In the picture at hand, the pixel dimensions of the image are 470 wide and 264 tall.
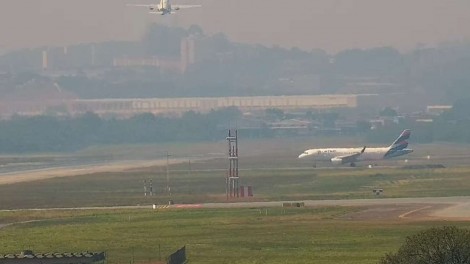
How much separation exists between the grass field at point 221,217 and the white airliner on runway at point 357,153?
100 inches

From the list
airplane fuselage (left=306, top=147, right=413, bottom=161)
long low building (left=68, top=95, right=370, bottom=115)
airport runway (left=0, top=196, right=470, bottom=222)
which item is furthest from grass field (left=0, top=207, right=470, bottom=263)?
long low building (left=68, top=95, right=370, bottom=115)

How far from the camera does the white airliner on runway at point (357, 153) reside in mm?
134875

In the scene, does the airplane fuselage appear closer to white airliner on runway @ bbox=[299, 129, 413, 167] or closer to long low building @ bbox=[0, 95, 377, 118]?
white airliner on runway @ bbox=[299, 129, 413, 167]

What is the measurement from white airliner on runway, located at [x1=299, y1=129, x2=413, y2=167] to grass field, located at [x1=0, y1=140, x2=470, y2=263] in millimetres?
2547

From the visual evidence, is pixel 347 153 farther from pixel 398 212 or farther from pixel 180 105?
pixel 180 105

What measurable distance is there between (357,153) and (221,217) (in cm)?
5234

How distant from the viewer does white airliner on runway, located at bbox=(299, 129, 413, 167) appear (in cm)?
13488

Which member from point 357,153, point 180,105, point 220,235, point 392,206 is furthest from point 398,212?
point 180,105

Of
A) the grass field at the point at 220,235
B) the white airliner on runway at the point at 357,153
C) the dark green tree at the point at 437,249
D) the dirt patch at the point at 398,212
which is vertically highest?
the white airliner on runway at the point at 357,153

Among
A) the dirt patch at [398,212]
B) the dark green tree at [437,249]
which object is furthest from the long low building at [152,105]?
the dark green tree at [437,249]

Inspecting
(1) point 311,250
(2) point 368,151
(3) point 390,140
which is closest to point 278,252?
(1) point 311,250

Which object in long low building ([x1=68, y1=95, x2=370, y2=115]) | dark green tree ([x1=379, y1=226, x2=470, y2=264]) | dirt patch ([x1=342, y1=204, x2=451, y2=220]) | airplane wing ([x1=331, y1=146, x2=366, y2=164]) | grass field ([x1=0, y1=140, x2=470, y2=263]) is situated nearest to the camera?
dark green tree ([x1=379, y1=226, x2=470, y2=264])

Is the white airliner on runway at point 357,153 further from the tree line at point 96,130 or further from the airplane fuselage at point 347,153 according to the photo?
the tree line at point 96,130

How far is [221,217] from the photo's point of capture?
83.3 m
